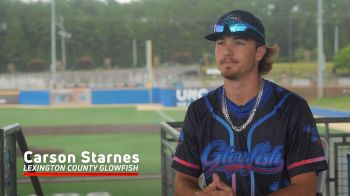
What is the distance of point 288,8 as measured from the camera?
1462 inches

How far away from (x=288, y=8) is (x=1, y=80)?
2104 cm

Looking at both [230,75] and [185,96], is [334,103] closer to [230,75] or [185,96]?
[185,96]

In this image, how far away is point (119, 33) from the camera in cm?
4872

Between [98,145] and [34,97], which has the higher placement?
[98,145]

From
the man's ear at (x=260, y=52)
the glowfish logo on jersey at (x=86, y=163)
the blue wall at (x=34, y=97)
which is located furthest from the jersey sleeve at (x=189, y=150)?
the blue wall at (x=34, y=97)

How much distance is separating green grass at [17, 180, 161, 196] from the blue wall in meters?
20.4

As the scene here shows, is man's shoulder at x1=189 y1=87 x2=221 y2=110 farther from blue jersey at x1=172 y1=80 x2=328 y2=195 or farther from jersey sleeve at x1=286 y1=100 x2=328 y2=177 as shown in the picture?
jersey sleeve at x1=286 y1=100 x2=328 y2=177

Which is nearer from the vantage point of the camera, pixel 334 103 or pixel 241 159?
pixel 241 159

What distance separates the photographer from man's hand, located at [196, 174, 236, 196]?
1503mm

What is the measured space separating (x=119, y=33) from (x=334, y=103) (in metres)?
29.5

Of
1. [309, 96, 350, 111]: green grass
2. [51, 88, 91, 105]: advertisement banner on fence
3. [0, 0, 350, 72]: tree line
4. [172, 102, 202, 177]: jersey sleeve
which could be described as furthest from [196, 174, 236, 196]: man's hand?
[0, 0, 350, 72]: tree line

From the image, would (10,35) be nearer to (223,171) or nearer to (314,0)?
(314,0)

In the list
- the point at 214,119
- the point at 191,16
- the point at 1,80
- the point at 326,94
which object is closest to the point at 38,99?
the point at 1,80

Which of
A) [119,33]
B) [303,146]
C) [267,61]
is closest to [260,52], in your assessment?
[267,61]
